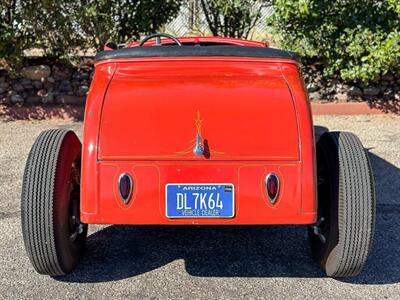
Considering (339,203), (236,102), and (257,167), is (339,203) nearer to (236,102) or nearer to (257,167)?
(257,167)

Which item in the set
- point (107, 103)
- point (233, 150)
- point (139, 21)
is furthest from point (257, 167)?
point (139, 21)

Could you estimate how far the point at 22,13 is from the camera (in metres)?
7.31

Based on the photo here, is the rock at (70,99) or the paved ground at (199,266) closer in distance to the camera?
the paved ground at (199,266)

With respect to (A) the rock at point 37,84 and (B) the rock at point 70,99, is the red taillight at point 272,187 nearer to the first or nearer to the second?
(B) the rock at point 70,99

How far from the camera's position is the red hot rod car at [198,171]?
2904 mm

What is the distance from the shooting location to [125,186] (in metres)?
2.90

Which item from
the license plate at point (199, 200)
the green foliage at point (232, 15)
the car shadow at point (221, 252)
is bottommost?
the car shadow at point (221, 252)

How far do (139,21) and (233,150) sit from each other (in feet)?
17.0

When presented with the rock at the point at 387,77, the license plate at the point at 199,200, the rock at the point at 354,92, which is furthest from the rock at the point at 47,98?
the license plate at the point at 199,200

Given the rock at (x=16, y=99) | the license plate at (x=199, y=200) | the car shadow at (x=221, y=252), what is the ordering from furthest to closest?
the rock at (x=16, y=99), the car shadow at (x=221, y=252), the license plate at (x=199, y=200)

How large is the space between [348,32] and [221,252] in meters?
4.81

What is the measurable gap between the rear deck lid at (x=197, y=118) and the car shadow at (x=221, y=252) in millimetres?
853

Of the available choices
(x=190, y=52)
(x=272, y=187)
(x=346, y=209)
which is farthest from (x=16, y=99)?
(x=346, y=209)

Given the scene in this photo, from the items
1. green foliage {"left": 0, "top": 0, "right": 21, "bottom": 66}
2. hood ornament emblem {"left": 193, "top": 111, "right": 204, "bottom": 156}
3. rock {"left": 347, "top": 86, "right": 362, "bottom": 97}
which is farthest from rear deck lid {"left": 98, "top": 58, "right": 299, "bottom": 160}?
rock {"left": 347, "top": 86, "right": 362, "bottom": 97}
